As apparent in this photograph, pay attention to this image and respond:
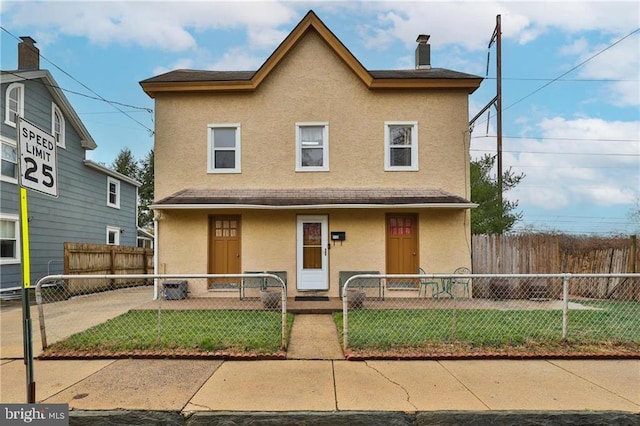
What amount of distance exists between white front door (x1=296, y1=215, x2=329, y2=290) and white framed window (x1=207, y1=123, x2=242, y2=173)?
2823 millimetres

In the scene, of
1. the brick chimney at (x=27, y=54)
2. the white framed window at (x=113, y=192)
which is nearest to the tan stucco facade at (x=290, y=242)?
the white framed window at (x=113, y=192)

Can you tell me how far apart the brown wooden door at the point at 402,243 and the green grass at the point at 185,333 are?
4.10 m

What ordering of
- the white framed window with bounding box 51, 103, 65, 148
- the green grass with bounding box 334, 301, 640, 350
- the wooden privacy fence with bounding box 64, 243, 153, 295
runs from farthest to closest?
the white framed window with bounding box 51, 103, 65, 148
the wooden privacy fence with bounding box 64, 243, 153, 295
the green grass with bounding box 334, 301, 640, 350

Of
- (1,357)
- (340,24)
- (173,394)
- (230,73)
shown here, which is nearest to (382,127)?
(340,24)

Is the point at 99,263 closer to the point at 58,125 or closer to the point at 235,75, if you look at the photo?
the point at 58,125

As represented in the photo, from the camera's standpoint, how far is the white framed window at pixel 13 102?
12734 mm

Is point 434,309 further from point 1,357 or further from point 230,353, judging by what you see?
point 1,357

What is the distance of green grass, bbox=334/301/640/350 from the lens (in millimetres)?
6219

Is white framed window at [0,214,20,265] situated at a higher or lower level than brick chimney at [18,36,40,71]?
lower

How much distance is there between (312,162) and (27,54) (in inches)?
479

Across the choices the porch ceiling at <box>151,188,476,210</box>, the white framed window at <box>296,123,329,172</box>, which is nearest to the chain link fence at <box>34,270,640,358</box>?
the porch ceiling at <box>151,188,476,210</box>

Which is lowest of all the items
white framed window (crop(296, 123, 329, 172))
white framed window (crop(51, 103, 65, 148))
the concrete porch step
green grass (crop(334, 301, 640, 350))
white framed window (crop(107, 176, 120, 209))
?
the concrete porch step

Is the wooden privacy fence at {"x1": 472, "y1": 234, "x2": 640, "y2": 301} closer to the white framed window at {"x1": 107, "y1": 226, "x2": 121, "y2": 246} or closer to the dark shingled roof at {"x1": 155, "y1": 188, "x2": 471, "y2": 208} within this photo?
the dark shingled roof at {"x1": 155, "y1": 188, "x2": 471, "y2": 208}

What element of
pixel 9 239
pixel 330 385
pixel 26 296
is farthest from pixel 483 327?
pixel 9 239
